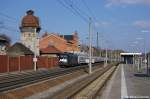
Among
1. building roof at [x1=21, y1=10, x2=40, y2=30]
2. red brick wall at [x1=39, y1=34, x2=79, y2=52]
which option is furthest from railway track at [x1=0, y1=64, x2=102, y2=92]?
red brick wall at [x1=39, y1=34, x2=79, y2=52]

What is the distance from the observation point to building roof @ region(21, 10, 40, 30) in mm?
106688

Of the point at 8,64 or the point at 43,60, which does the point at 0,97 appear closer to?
the point at 8,64

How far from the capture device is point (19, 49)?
8644 cm

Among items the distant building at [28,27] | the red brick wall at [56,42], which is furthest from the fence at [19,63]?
the red brick wall at [56,42]

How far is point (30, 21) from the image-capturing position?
350 ft

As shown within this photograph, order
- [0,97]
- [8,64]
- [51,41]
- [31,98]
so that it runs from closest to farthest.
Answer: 1. [0,97]
2. [31,98]
3. [8,64]
4. [51,41]

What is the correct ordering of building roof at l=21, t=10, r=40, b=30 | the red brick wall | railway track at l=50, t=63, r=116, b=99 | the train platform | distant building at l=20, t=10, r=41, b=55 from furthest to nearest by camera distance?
the red brick wall < building roof at l=21, t=10, r=40, b=30 < distant building at l=20, t=10, r=41, b=55 < the train platform < railway track at l=50, t=63, r=116, b=99

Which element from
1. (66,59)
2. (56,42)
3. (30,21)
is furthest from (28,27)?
(56,42)

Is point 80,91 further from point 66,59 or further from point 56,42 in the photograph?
point 56,42

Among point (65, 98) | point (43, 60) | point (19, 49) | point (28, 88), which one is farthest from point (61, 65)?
point (65, 98)

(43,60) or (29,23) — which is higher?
(29,23)

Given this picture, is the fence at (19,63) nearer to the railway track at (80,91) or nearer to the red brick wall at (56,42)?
the railway track at (80,91)

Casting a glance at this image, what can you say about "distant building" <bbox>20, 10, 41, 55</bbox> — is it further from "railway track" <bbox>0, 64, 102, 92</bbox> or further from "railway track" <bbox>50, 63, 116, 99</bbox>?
"railway track" <bbox>50, 63, 116, 99</bbox>

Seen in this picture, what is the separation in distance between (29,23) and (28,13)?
3985 mm
